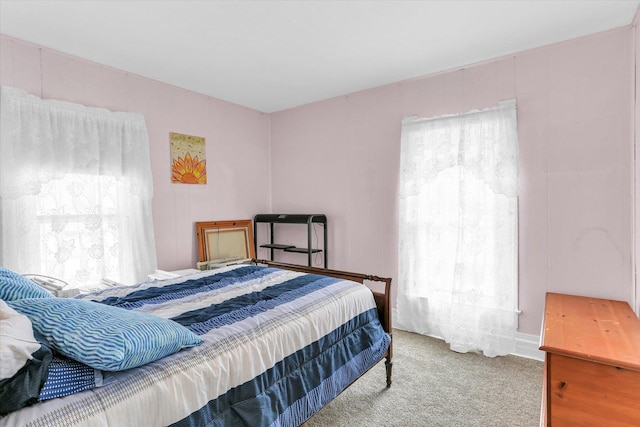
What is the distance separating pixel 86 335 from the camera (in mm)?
1097

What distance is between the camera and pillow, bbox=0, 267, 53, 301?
136 cm

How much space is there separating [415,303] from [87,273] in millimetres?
2927

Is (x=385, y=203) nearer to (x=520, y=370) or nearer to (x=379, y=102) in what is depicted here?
(x=379, y=102)

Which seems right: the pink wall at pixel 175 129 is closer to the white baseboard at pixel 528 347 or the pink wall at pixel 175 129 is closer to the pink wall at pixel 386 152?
the pink wall at pixel 386 152

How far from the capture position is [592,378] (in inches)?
58.7

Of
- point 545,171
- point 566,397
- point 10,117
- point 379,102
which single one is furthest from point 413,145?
point 10,117

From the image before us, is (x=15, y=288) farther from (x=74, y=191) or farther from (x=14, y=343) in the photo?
(x=74, y=191)

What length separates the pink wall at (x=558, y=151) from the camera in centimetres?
241

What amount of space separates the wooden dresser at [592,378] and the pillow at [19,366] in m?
1.95

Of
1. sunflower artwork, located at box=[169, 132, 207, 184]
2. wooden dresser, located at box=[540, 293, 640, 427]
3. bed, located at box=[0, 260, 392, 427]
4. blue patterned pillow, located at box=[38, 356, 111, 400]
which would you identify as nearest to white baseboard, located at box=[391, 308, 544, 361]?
wooden dresser, located at box=[540, 293, 640, 427]

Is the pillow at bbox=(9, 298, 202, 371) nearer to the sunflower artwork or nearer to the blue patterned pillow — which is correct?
the blue patterned pillow

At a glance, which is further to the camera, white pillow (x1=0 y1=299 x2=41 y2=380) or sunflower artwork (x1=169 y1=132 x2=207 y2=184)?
sunflower artwork (x1=169 y1=132 x2=207 y2=184)

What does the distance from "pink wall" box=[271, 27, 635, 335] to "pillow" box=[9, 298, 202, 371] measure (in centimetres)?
265

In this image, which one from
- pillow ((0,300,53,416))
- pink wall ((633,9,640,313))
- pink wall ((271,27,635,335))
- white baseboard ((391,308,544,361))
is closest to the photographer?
pillow ((0,300,53,416))
